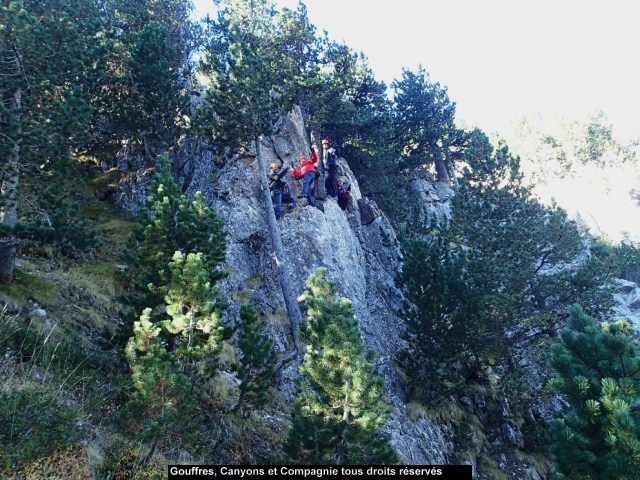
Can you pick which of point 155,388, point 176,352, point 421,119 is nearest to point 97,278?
point 176,352

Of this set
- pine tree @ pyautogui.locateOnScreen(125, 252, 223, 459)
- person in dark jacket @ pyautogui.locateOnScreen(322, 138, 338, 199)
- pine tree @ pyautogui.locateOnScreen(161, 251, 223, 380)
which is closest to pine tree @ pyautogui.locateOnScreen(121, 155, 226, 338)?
pine tree @ pyautogui.locateOnScreen(125, 252, 223, 459)

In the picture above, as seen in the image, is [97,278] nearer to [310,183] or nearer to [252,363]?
[252,363]

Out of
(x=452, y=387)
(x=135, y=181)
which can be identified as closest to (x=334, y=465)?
(x=452, y=387)

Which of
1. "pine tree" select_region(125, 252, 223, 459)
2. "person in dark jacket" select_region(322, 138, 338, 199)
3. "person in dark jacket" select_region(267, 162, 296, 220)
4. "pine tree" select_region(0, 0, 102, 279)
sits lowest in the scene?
"pine tree" select_region(125, 252, 223, 459)

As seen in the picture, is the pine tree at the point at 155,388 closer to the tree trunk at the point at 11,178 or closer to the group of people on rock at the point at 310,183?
the tree trunk at the point at 11,178

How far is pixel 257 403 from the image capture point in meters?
9.89

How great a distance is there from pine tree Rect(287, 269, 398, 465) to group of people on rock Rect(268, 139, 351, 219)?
40.2 feet

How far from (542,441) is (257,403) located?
1339cm

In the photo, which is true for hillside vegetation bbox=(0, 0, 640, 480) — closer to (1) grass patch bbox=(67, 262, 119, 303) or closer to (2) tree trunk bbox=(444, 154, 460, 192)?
(1) grass patch bbox=(67, 262, 119, 303)

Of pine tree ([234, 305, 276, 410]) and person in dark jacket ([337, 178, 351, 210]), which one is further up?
person in dark jacket ([337, 178, 351, 210])

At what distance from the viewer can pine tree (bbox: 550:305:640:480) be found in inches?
276

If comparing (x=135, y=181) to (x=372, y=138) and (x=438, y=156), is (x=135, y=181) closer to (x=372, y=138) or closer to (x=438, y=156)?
(x=372, y=138)

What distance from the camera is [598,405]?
7.71 meters

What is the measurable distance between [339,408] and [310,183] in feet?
44.2
